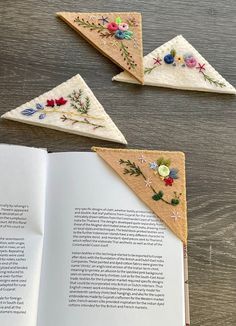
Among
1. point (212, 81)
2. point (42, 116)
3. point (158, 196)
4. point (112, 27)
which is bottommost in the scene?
point (158, 196)

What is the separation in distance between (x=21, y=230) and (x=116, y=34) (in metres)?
→ 0.44

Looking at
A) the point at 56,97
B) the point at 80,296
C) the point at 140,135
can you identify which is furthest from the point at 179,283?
the point at 56,97

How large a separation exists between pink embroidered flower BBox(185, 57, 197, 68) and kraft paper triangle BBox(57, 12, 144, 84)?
9 cm

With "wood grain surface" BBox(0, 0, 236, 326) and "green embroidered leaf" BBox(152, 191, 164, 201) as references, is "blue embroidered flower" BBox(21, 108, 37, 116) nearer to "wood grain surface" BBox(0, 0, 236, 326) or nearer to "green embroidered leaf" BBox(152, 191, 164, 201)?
"wood grain surface" BBox(0, 0, 236, 326)

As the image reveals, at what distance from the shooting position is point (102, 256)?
726 millimetres

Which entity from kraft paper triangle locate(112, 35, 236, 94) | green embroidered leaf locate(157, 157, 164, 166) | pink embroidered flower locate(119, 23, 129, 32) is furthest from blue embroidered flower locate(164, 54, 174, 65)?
green embroidered leaf locate(157, 157, 164, 166)

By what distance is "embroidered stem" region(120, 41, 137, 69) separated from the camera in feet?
3.00

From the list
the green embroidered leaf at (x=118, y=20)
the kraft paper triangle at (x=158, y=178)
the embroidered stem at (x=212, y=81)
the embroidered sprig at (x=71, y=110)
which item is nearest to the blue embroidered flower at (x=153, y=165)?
the kraft paper triangle at (x=158, y=178)

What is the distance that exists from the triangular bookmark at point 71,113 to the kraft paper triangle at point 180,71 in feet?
0.26

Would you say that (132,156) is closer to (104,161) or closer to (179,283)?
(104,161)

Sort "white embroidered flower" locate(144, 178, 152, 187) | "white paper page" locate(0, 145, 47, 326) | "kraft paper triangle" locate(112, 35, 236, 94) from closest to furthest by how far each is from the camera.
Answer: "white paper page" locate(0, 145, 47, 326) → "white embroidered flower" locate(144, 178, 152, 187) → "kraft paper triangle" locate(112, 35, 236, 94)

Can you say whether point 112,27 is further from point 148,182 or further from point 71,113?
point 148,182

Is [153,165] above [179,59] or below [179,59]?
below

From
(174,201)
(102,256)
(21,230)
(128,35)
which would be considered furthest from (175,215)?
(128,35)
